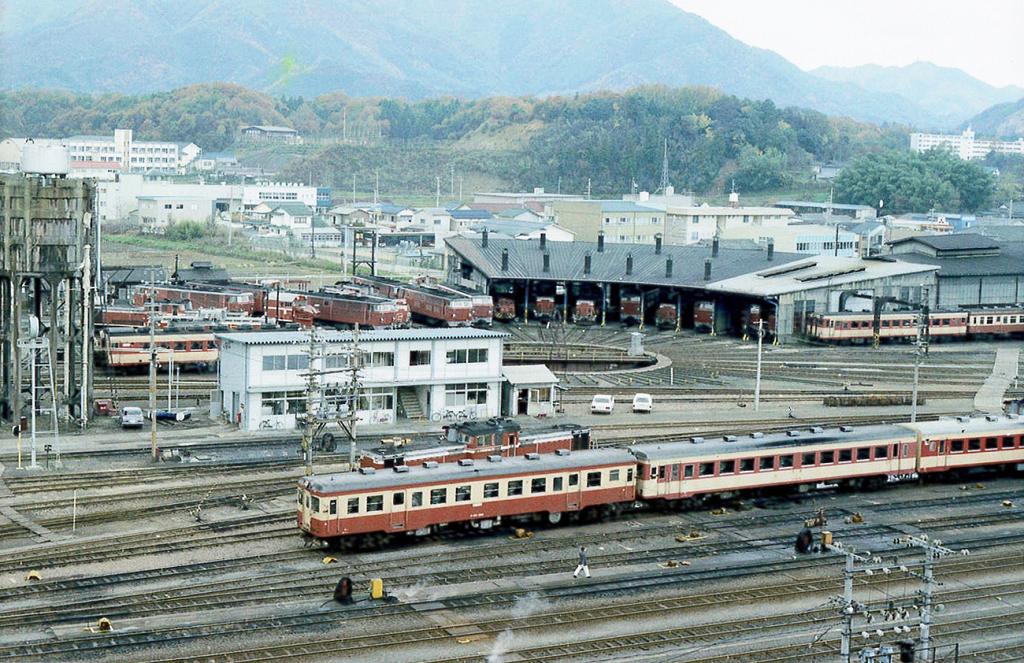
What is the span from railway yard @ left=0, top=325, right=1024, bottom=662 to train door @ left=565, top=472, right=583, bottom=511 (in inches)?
27.6

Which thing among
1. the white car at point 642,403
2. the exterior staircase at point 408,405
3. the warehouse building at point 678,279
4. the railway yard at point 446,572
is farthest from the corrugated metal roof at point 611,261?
the railway yard at point 446,572

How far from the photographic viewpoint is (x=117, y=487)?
1590 inches

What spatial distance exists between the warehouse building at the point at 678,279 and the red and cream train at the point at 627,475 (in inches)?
1255

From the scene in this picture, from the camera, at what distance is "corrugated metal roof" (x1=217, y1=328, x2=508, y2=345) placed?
47.5m

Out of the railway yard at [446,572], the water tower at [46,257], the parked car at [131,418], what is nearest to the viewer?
the railway yard at [446,572]

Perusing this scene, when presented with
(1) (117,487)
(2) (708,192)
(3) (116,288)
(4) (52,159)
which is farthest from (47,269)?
(2) (708,192)

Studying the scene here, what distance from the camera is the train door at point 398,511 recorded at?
3368 centimetres

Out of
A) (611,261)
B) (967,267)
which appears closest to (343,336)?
(611,261)

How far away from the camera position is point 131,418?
159ft

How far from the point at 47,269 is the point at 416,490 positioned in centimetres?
1961

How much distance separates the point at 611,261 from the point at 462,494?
A: 5274 cm

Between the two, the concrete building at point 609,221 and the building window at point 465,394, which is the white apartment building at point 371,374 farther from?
the concrete building at point 609,221

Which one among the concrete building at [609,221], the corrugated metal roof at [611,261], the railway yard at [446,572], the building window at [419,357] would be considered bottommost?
the railway yard at [446,572]

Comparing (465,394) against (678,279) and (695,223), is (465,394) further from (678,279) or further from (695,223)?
(695,223)
